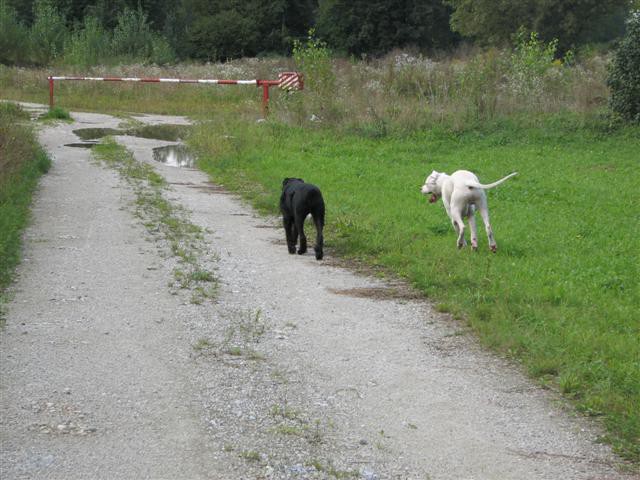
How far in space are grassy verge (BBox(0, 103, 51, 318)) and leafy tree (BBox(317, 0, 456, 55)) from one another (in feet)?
156

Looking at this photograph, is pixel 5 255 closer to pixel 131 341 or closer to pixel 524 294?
pixel 131 341

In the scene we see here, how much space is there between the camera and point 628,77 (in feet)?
77.3

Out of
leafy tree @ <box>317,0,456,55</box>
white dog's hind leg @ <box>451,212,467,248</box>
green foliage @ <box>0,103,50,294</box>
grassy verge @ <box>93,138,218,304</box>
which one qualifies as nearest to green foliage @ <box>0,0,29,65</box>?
leafy tree @ <box>317,0,456,55</box>

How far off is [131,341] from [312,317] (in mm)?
1700

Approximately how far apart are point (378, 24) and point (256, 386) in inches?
2383

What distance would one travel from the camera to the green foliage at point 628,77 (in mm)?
23375

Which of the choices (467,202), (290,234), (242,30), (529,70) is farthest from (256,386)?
(242,30)

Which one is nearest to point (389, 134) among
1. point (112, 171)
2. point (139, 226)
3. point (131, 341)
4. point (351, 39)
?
point (112, 171)

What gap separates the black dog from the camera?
1067 cm

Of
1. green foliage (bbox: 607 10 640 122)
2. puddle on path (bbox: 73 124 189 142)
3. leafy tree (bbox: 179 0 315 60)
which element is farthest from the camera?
leafy tree (bbox: 179 0 315 60)

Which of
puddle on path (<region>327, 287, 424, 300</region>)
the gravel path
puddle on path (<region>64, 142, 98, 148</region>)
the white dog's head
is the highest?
the white dog's head

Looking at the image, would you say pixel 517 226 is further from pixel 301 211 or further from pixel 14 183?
pixel 14 183

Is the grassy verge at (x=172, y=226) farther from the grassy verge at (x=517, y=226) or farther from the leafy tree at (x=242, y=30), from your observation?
the leafy tree at (x=242, y=30)

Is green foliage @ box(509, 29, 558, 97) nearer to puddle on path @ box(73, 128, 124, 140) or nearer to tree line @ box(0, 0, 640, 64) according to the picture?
puddle on path @ box(73, 128, 124, 140)
